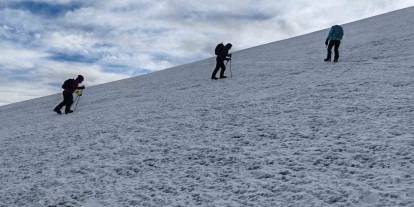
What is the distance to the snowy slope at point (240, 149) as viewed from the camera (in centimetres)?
539

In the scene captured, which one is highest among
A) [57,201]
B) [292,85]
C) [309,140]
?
[292,85]

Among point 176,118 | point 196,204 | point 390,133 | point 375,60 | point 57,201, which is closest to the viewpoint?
point 196,204

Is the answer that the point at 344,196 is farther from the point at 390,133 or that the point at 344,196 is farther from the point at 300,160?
the point at 390,133

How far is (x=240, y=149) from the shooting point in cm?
714

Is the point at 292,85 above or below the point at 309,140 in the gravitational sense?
above

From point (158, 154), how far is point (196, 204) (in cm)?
241

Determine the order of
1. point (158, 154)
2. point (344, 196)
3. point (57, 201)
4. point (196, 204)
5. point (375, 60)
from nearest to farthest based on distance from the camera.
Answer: point (344, 196)
point (196, 204)
point (57, 201)
point (158, 154)
point (375, 60)

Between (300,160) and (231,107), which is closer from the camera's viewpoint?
(300,160)

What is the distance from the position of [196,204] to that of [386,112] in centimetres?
448

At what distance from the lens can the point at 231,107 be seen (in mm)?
10867

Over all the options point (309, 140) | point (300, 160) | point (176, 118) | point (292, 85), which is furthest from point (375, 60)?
point (300, 160)

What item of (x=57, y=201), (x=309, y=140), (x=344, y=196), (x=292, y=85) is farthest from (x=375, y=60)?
(x=57, y=201)

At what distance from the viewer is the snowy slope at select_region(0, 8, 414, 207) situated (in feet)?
17.7

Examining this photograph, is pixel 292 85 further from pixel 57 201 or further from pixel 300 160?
pixel 57 201
